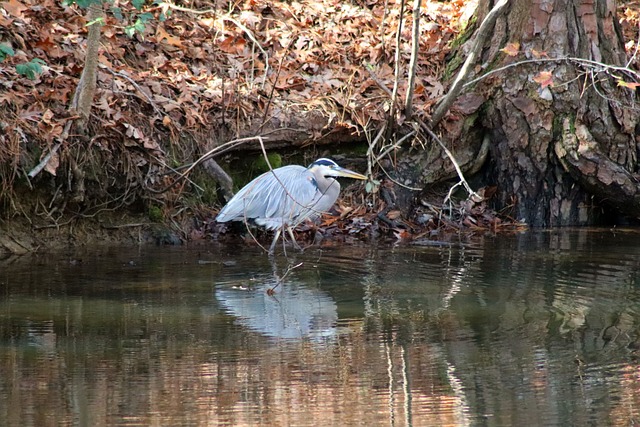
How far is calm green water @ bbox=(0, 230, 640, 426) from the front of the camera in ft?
13.9

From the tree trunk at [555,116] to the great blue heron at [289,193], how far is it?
5.82 ft

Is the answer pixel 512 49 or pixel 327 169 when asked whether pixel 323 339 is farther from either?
Answer: pixel 512 49

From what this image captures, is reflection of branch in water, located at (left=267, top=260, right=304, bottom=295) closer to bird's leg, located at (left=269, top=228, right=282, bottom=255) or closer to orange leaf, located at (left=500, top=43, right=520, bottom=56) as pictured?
bird's leg, located at (left=269, top=228, right=282, bottom=255)

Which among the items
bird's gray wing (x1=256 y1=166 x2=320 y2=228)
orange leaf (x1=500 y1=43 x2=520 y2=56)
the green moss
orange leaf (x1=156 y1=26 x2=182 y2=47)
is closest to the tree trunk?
orange leaf (x1=500 y1=43 x2=520 y2=56)

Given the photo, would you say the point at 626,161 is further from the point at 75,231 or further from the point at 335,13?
the point at 75,231

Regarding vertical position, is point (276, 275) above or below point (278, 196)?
below

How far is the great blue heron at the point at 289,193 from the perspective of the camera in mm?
9602

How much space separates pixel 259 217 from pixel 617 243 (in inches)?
140

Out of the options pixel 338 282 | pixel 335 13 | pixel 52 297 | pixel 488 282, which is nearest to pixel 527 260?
pixel 488 282

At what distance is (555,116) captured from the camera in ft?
34.9

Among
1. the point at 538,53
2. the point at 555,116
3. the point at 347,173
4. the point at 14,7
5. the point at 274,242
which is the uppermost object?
the point at 14,7

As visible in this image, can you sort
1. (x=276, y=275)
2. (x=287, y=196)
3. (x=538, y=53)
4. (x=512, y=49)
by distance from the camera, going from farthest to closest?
1. (x=538, y=53)
2. (x=287, y=196)
3. (x=512, y=49)
4. (x=276, y=275)

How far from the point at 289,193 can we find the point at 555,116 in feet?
10.6

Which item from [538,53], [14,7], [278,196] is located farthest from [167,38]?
[538,53]
